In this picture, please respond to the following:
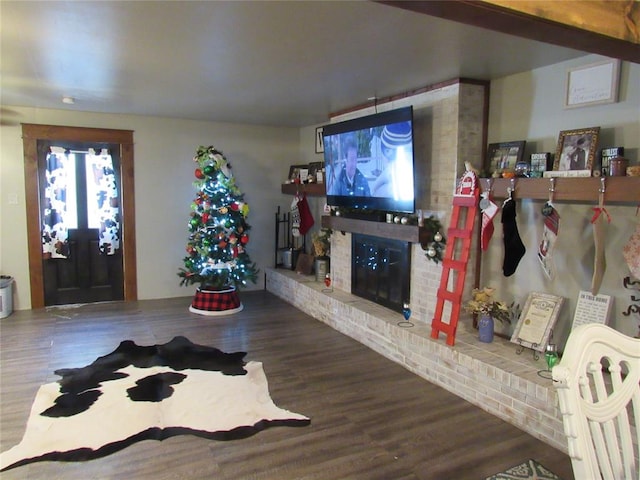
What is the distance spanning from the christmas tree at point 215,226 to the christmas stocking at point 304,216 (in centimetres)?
92

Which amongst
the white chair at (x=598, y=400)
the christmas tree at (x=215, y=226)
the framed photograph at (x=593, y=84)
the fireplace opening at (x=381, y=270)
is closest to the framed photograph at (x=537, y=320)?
the fireplace opening at (x=381, y=270)

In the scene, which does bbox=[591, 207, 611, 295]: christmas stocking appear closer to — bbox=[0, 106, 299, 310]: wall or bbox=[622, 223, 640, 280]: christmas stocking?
bbox=[622, 223, 640, 280]: christmas stocking

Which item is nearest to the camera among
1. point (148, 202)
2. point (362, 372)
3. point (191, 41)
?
point (191, 41)

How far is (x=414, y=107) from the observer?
4039mm

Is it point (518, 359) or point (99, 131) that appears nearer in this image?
point (518, 359)

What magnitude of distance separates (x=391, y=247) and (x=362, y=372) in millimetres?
1248

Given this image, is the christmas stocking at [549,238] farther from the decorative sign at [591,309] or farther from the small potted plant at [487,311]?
the small potted plant at [487,311]

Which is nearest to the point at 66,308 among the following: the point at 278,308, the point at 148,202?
the point at 148,202

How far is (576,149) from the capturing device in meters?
2.89

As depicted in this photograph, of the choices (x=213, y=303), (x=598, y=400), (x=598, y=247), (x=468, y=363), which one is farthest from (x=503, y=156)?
(x=213, y=303)

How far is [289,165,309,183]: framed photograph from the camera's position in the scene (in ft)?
20.1

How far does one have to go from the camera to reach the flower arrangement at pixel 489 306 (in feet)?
11.0

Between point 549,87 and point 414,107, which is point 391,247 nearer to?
point 414,107

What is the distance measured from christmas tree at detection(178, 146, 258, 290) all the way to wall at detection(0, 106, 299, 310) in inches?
30.8
